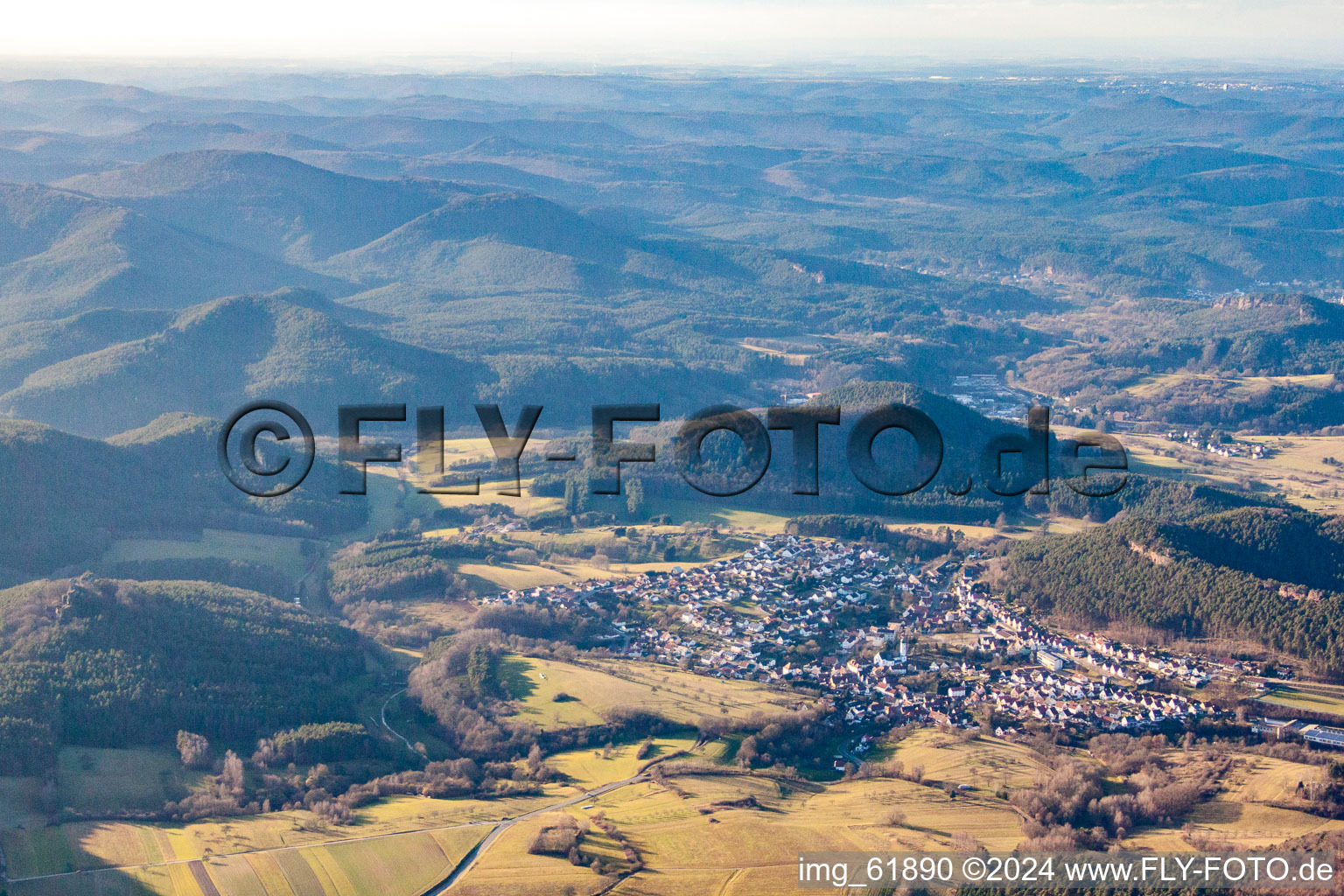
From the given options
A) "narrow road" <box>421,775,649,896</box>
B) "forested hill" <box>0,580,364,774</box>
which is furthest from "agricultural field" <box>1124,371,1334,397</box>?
"forested hill" <box>0,580,364,774</box>

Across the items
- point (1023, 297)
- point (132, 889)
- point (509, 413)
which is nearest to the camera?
point (132, 889)

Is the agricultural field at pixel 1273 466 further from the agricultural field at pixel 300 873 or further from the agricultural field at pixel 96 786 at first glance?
the agricultural field at pixel 96 786

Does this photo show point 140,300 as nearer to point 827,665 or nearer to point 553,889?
point 827,665

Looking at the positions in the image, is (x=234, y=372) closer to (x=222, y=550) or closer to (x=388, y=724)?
(x=222, y=550)

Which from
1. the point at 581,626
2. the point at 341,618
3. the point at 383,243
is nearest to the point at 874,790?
the point at 581,626

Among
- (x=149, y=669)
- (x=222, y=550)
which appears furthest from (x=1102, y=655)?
(x=222, y=550)

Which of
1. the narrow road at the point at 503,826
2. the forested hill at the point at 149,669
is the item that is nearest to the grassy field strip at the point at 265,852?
the narrow road at the point at 503,826

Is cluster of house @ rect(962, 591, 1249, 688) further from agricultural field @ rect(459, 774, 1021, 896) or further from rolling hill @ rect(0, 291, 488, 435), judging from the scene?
rolling hill @ rect(0, 291, 488, 435)
